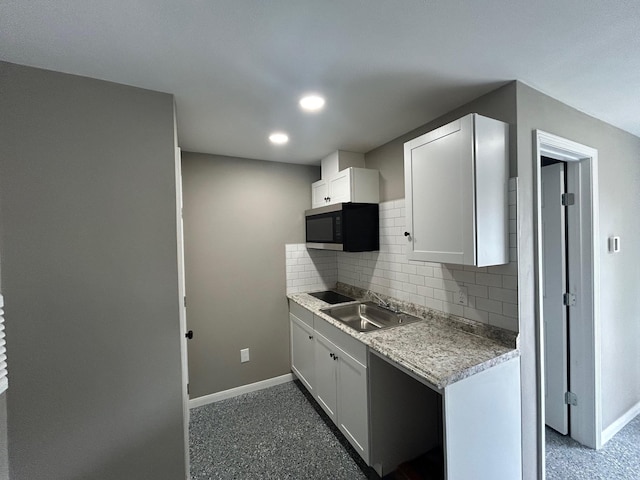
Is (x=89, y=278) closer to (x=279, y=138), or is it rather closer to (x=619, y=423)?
(x=279, y=138)

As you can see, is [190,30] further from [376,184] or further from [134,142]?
[376,184]

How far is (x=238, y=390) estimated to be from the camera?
2.65 meters

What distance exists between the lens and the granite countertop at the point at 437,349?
125 centimetres

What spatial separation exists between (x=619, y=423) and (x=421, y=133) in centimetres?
277

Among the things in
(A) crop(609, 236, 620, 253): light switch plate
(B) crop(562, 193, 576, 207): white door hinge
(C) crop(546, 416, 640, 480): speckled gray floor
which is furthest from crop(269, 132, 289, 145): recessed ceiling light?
(C) crop(546, 416, 640, 480): speckled gray floor

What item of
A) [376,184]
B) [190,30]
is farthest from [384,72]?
[376,184]

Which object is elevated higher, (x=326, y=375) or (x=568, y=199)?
(x=568, y=199)

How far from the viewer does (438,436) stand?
1879 mm

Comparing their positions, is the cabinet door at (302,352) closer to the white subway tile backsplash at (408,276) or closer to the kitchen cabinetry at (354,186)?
the white subway tile backsplash at (408,276)

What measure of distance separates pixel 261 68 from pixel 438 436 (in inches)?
102

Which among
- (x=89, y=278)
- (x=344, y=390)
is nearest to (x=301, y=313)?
(x=344, y=390)

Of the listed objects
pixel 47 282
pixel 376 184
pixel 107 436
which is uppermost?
pixel 376 184

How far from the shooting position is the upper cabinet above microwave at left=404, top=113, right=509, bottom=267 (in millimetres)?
1366

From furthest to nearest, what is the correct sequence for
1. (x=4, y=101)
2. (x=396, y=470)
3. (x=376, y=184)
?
(x=376, y=184) < (x=396, y=470) < (x=4, y=101)
